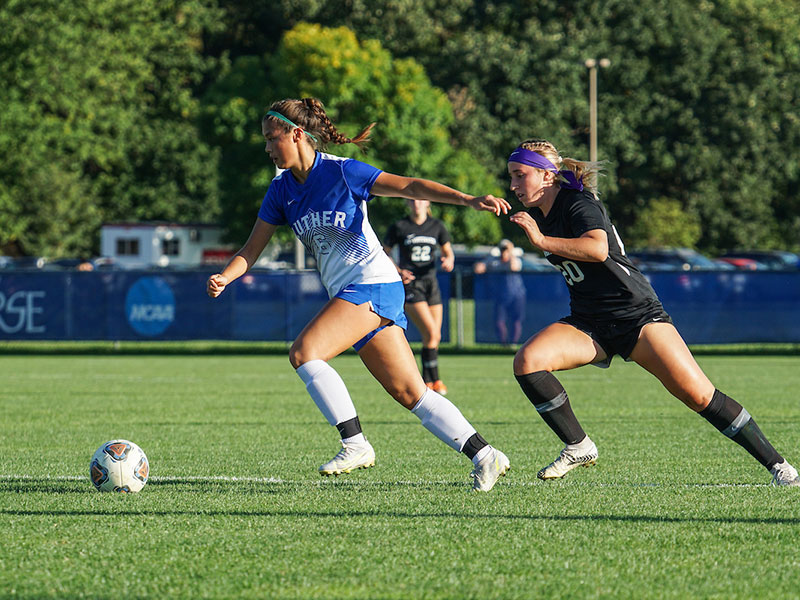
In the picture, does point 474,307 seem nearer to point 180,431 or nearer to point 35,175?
point 180,431

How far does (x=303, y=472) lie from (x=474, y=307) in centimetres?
1538

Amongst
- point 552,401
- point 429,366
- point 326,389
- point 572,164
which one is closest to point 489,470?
point 552,401

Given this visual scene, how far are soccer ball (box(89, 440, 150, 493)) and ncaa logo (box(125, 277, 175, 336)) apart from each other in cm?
1651

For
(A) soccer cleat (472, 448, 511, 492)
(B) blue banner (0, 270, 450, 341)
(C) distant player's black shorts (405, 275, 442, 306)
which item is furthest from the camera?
(B) blue banner (0, 270, 450, 341)

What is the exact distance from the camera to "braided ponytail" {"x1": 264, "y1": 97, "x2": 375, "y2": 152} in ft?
21.2

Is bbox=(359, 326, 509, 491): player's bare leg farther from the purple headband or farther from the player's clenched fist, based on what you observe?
the purple headband

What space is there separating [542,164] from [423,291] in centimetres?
732

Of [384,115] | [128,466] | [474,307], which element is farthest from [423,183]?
[384,115]

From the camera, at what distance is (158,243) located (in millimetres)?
58594

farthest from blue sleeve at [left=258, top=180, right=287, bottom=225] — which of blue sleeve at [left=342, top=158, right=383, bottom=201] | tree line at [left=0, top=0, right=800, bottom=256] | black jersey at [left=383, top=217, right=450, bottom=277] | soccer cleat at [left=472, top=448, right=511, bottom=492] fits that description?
tree line at [left=0, top=0, right=800, bottom=256]

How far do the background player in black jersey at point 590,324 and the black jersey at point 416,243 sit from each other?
7066 millimetres

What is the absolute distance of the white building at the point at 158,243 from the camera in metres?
57.4

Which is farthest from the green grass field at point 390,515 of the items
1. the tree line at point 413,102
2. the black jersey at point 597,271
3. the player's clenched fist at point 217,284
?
the tree line at point 413,102

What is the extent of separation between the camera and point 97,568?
458cm
